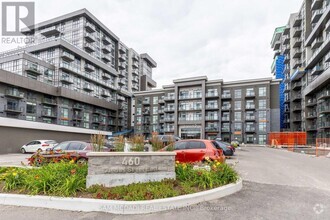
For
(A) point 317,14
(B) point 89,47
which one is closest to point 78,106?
(B) point 89,47

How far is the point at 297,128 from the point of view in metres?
54.9

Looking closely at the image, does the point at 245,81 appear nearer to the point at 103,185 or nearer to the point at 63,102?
the point at 63,102

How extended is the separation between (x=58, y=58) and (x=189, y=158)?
5293cm

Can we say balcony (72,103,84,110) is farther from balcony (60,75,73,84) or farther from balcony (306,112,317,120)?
Answer: balcony (306,112,317,120)

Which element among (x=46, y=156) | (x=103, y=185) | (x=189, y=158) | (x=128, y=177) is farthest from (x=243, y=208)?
(x=46, y=156)

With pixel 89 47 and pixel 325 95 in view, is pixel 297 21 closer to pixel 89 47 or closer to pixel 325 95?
pixel 325 95

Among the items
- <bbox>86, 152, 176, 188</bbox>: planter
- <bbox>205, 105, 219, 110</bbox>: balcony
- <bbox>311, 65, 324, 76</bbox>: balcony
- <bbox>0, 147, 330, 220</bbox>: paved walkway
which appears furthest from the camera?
<bbox>205, 105, 219, 110</bbox>: balcony

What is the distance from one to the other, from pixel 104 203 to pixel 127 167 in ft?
4.63

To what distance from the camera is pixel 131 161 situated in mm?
6094

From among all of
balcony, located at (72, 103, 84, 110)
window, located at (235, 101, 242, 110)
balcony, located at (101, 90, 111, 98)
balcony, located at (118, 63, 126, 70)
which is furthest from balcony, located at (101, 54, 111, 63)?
window, located at (235, 101, 242, 110)

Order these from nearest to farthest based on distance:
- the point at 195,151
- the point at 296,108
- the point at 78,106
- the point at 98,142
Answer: the point at 98,142, the point at 195,151, the point at 296,108, the point at 78,106

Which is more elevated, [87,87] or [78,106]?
[87,87]

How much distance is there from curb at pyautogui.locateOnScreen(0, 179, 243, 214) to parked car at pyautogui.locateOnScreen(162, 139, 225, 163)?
181 inches

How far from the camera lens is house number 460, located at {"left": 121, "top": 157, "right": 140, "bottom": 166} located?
6.05m
